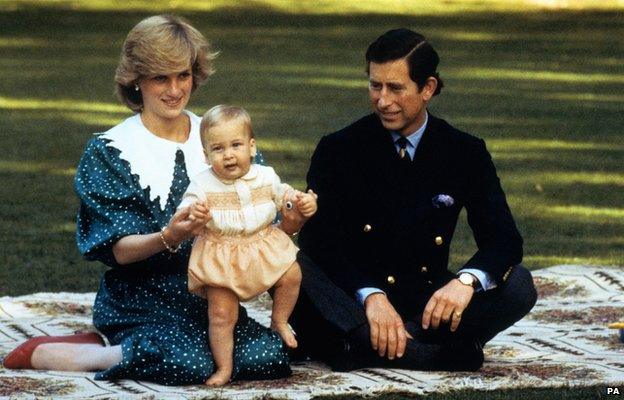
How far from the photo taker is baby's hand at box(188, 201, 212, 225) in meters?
5.58

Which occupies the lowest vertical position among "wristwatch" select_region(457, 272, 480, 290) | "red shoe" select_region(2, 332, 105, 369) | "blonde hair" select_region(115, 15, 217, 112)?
"red shoe" select_region(2, 332, 105, 369)

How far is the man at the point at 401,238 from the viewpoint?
6.03 m

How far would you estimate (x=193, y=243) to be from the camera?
5930 mm

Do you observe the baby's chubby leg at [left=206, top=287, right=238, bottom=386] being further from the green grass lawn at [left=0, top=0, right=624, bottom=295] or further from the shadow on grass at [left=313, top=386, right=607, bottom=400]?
the green grass lawn at [left=0, top=0, right=624, bottom=295]

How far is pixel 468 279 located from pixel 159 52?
134cm

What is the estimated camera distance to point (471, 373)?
5965 millimetres

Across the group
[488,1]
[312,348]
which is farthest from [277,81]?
[312,348]

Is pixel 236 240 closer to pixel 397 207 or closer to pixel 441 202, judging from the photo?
pixel 397 207

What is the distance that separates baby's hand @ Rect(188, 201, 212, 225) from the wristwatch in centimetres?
98

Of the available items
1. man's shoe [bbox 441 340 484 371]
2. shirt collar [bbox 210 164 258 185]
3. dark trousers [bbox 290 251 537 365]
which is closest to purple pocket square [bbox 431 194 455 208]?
dark trousers [bbox 290 251 537 365]

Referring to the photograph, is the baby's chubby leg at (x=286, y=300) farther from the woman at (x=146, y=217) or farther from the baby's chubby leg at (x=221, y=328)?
the baby's chubby leg at (x=221, y=328)

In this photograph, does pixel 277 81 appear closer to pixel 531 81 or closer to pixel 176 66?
pixel 531 81

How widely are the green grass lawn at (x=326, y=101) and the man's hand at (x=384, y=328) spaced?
230cm

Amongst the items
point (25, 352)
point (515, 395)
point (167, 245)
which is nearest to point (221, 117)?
point (167, 245)
